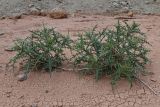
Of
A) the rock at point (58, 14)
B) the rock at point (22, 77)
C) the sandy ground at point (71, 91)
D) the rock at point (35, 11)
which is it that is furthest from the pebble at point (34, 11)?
the rock at point (22, 77)

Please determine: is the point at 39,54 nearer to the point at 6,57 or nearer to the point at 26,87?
the point at 26,87

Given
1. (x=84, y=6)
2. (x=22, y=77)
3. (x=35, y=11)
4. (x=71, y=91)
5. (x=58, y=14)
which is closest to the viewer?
(x=71, y=91)

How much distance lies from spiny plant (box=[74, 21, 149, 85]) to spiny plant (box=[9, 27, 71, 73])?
0.16 m

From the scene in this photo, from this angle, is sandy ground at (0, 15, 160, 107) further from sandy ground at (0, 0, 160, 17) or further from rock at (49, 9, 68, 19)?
sandy ground at (0, 0, 160, 17)

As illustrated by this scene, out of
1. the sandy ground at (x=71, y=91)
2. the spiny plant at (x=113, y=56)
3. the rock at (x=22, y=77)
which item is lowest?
the sandy ground at (x=71, y=91)

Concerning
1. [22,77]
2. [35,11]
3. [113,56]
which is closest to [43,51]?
[22,77]

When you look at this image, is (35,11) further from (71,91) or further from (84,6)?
(71,91)

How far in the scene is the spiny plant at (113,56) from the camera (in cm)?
387

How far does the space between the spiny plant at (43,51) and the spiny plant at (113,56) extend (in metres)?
0.16

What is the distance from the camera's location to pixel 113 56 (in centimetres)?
394

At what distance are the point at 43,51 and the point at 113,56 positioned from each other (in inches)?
24.5

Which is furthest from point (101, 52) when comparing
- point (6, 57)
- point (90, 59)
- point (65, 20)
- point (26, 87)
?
point (65, 20)

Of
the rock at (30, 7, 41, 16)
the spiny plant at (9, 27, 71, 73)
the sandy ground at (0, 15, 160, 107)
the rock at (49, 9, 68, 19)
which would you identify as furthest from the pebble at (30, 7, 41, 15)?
the spiny plant at (9, 27, 71, 73)

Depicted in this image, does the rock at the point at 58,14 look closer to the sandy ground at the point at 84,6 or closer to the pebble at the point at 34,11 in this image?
the pebble at the point at 34,11
